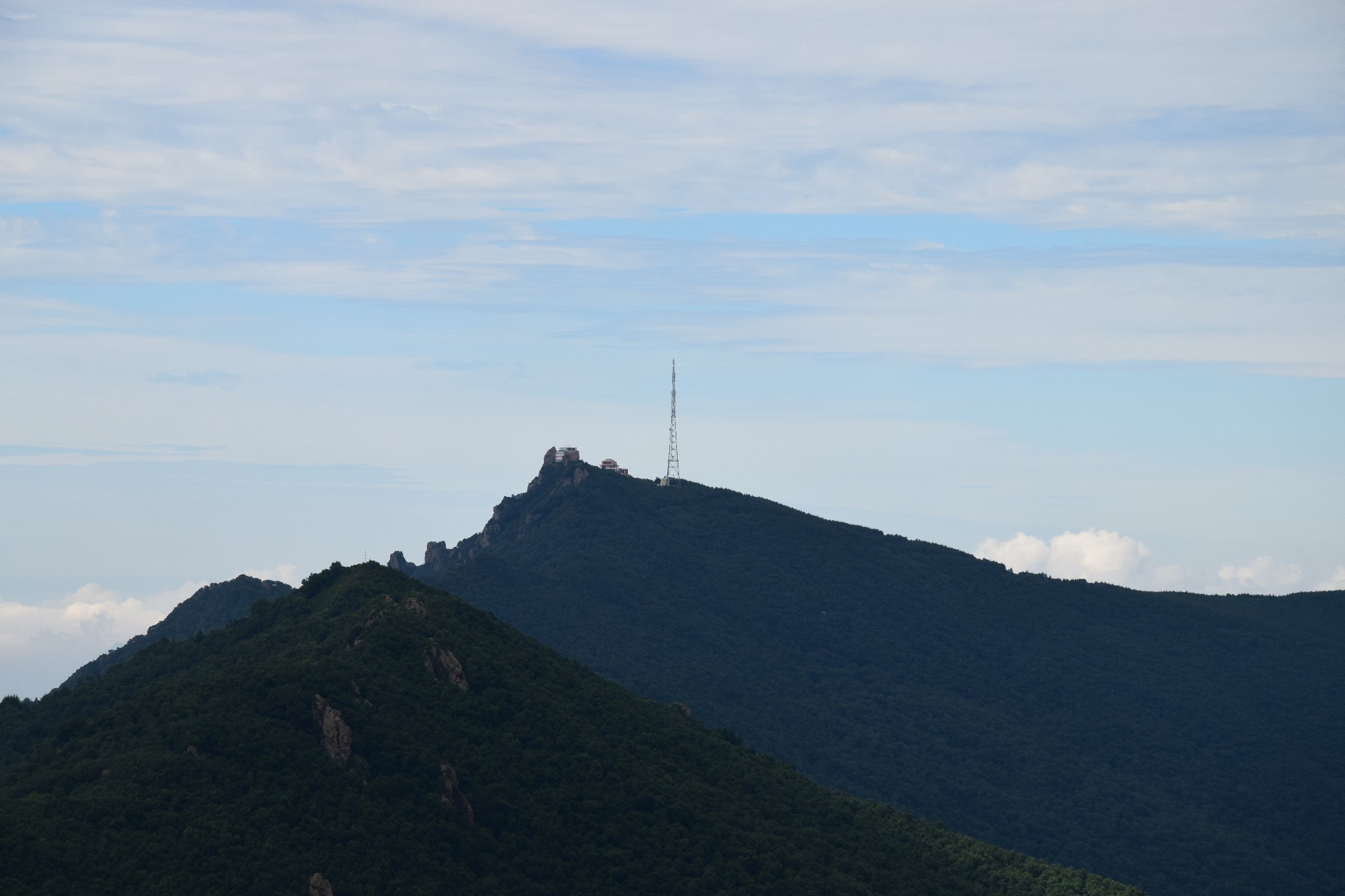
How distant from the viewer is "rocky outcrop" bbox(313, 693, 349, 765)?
124 meters

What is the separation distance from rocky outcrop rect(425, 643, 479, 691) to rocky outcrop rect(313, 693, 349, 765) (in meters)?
14.1

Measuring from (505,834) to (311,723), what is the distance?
59.5 ft

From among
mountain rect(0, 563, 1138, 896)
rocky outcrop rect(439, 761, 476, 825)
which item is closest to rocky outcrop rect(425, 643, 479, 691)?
mountain rect(0, 563, 1138, 896)

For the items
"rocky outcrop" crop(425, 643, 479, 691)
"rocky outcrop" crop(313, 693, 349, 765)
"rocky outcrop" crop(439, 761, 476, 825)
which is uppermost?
"rocky outcrop" crop(425, 643, 479, 691)

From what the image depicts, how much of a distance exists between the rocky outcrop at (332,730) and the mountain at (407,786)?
0.51 feet

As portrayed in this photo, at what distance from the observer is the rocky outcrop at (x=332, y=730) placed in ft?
408

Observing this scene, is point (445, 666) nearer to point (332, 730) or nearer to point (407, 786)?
point (332, 730)

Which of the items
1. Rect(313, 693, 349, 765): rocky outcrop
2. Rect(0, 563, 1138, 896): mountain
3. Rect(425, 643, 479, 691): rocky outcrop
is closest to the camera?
Rect(0, 563, 1138, 896): mountain

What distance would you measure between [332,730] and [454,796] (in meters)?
11.3

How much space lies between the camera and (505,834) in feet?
420

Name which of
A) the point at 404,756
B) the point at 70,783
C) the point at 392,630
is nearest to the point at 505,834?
the point at 404,756

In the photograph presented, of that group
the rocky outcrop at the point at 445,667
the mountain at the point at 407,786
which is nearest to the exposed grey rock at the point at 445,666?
the rocky outcrop at the point at 445,667

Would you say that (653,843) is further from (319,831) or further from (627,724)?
(319,831)

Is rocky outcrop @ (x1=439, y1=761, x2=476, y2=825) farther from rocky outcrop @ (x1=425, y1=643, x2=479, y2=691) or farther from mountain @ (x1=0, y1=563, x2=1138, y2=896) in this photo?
rocky outcrop @ (x1=425, y1=643, x2=479, y2=691)
